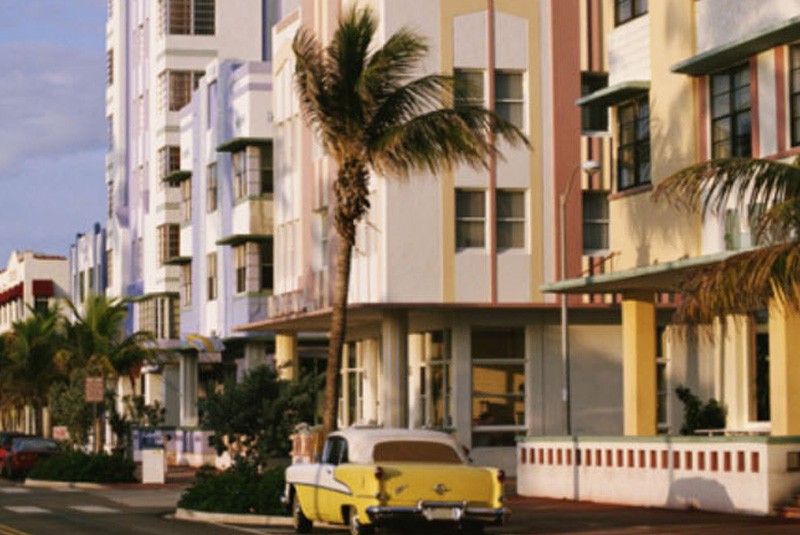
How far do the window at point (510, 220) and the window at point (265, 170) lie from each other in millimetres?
13395

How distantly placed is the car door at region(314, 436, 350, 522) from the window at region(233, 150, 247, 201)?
31.6m

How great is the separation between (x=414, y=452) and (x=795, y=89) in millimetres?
8878

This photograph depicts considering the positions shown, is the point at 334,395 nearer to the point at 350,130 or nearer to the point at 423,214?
the point at 350,130

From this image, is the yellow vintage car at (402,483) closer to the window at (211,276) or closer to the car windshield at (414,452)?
the car windshield at (414,452)

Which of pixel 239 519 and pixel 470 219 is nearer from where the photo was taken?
pixel 239 519

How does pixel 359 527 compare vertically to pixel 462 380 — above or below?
below

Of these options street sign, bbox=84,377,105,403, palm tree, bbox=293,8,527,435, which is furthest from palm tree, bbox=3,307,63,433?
palm tree, bbox=293,8,527,435

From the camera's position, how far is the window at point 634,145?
31.7m

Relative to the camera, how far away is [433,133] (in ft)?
99.2

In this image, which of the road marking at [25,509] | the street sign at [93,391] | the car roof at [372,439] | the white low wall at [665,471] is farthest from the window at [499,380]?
the car roof at [372,439]

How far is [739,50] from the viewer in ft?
89.9

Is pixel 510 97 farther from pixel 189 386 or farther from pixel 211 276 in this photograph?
pixel 189 386

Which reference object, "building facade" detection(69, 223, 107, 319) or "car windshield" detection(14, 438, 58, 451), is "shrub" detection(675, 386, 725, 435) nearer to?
"car windshield" detection(14, 438, 58, 451)

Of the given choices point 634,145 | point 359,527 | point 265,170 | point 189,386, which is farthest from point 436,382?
point 359,527
